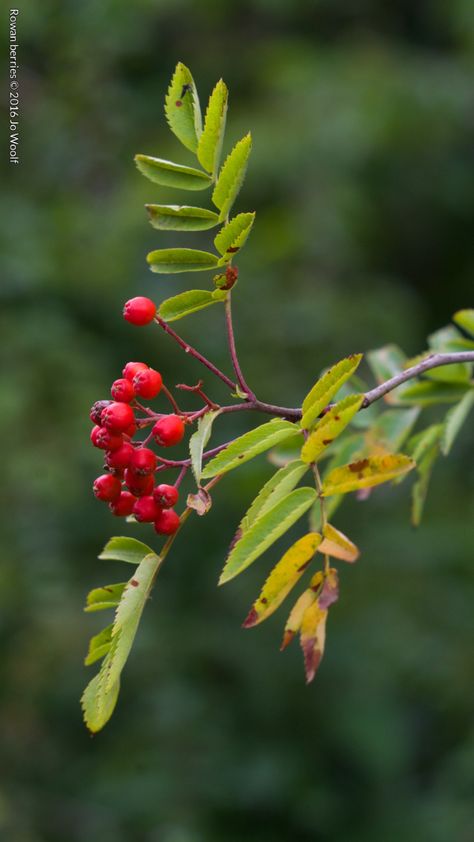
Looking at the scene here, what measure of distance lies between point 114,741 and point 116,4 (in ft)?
8.46

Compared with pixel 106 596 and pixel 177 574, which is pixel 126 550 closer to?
pixel 106 596

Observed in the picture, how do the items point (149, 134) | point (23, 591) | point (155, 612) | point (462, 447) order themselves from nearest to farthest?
point (23, 591) < point (155, 612) < point (149, 134) < point (462, 447)

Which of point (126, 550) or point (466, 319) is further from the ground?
point (466, 319)

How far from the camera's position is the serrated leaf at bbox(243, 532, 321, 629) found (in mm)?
997

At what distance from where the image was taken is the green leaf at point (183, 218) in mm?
1145

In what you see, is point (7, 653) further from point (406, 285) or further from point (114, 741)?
point (406, 285)

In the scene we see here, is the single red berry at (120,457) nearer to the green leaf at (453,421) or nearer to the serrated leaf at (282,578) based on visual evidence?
the serrated leaf at (282,578)

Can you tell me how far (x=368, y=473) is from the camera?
1.05 m

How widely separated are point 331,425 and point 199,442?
0.13 m

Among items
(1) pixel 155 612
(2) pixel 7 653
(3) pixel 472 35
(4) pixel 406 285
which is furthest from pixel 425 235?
(2) pixel 7 653

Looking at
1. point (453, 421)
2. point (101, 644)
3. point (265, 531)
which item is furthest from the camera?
point (453, 421)

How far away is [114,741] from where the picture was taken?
3.67 metres

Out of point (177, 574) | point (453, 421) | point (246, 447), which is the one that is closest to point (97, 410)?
point (246, 447)

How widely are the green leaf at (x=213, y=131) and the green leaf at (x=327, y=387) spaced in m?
0.28
